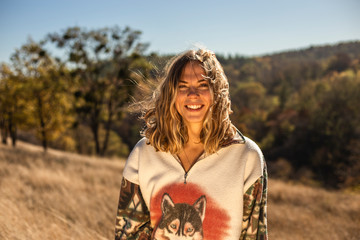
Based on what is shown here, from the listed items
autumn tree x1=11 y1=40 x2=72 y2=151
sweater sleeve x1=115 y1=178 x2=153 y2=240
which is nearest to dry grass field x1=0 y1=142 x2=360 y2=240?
sweater sleeve x1=115 y1=178 x2=153 y2=240

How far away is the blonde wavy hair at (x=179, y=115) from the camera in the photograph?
1754mm

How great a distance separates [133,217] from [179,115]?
0.71 metres

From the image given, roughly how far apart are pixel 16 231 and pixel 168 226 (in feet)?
6.47

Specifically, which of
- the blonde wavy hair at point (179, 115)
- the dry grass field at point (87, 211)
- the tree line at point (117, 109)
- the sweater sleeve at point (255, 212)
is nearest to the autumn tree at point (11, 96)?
the tree line at point (117, 109)

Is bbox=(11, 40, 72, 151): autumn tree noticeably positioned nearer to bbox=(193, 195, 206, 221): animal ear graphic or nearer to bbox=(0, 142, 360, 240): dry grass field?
bbox=(0, 142, 360, 240): dry grass field

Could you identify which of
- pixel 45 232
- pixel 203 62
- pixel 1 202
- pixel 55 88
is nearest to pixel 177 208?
pixel 203 62

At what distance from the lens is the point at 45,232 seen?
9.99 ft

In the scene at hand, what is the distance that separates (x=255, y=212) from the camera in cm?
163

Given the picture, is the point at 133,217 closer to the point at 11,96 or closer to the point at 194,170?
the point at 194,170

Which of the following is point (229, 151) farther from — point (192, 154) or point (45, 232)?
point (45, 232)

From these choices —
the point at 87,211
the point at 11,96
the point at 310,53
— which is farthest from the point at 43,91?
the point at 310,53

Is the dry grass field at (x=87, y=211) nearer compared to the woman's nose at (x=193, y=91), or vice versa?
the woman's nose at (x=193, y=91)

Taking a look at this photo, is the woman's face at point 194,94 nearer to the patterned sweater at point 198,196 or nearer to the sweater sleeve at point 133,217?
the patterned sweater at point 198,196

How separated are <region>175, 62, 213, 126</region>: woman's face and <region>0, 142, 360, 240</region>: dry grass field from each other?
211 cm
